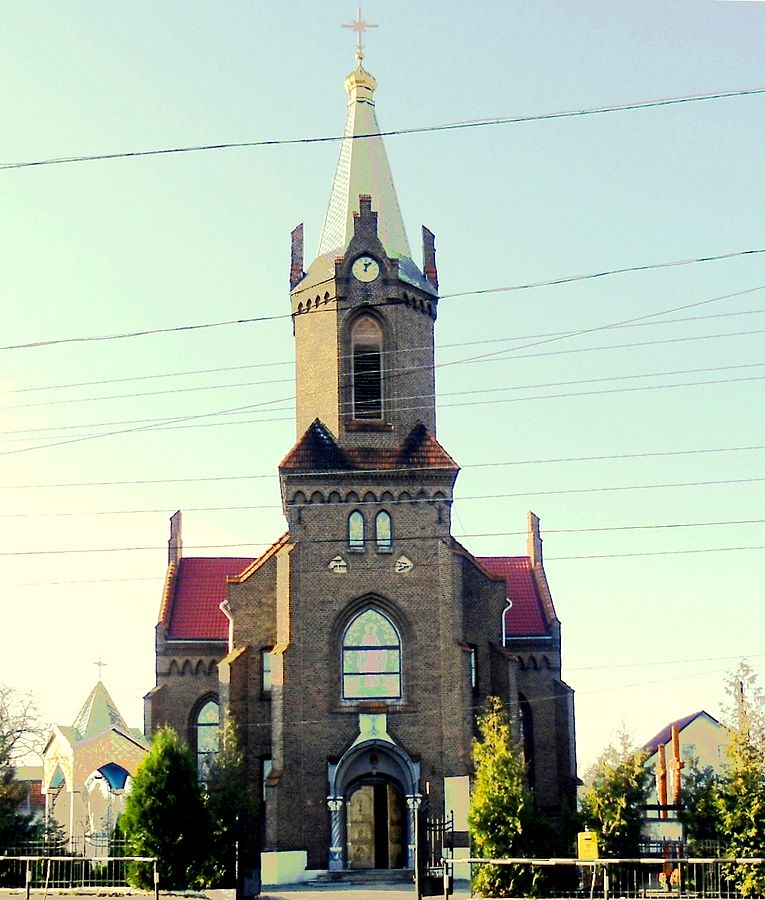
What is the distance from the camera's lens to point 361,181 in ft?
157

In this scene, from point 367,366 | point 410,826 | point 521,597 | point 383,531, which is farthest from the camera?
point 521,597

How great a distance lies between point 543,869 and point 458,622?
10.6 m

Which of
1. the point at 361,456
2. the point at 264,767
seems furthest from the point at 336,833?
the point at 361,456

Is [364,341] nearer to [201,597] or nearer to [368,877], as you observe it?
[201,597]


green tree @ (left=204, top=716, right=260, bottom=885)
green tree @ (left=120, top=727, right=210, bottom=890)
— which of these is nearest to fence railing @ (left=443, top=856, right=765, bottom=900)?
green tree @ (left=204, top=716, right=260, bottom=885)

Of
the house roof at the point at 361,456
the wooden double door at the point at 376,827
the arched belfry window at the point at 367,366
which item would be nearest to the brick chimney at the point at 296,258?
the arched belfry window at the point at 367,366

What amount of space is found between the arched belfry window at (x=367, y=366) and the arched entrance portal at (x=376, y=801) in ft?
34.8

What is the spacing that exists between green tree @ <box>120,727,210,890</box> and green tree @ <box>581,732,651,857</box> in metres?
10.1

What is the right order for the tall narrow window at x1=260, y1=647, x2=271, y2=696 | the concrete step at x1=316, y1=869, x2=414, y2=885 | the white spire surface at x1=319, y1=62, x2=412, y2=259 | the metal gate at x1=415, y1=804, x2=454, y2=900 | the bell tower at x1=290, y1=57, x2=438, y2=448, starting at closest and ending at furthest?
the metal gate at x1=415, y1=804, x2=454, y2=900 → the concrete step at x1=316, y1=869, x2=414, y2=885 → the tall narrow window at x1=260, y1=647, x2=271, y2=696 → the bell tower at x1=290, y1=57, x2=438, y2=448 → the white spire surface at x1=319, y1=62, x2=412, y2=259

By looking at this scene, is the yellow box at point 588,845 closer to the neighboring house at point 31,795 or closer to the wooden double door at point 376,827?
the wooden double door at point 376,827

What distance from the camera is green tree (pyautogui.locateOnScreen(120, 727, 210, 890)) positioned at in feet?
111

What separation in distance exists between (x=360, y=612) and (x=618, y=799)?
11.4m

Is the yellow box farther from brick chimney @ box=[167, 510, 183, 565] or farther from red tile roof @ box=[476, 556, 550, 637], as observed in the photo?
brick chimney @ box=[167, 510, 183, 565]

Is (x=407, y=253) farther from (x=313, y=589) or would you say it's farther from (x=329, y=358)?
(x=313, y=589)
